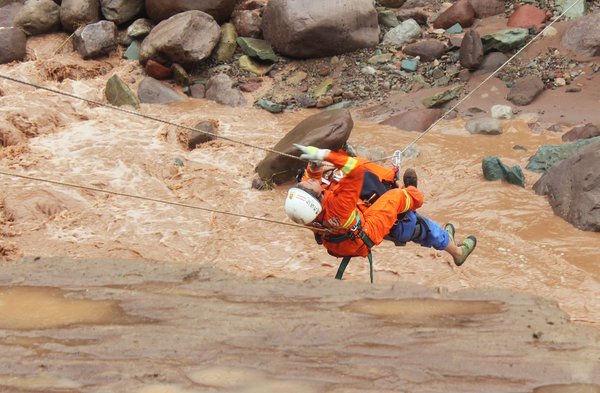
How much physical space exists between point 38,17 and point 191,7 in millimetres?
3241

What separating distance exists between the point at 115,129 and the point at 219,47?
2.96m

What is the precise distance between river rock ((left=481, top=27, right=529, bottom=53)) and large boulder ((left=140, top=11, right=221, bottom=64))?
15.8 feet

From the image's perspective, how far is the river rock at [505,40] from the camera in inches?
372

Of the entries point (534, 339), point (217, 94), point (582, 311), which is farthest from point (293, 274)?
point (217, 94)

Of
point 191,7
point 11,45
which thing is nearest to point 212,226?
point 191,7

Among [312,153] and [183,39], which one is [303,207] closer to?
[312,153]

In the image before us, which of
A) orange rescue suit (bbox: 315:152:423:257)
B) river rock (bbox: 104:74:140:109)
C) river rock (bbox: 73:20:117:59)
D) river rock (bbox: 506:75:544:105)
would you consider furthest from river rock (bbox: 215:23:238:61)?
orange rescue suit (bbox: 315:152:423:257)

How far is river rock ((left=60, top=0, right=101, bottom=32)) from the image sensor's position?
1163 centimetres

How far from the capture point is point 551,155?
23.7ft

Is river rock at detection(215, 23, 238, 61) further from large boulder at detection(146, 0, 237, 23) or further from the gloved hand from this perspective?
the gloved hand

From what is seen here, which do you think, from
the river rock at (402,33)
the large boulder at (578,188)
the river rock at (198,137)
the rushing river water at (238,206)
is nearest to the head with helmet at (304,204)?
the rushing river water at (238,206)

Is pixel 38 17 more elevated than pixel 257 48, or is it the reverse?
pixel 257 48

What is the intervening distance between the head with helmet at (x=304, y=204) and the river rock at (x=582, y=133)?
17.5 feet

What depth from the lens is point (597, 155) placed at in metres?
6.12
